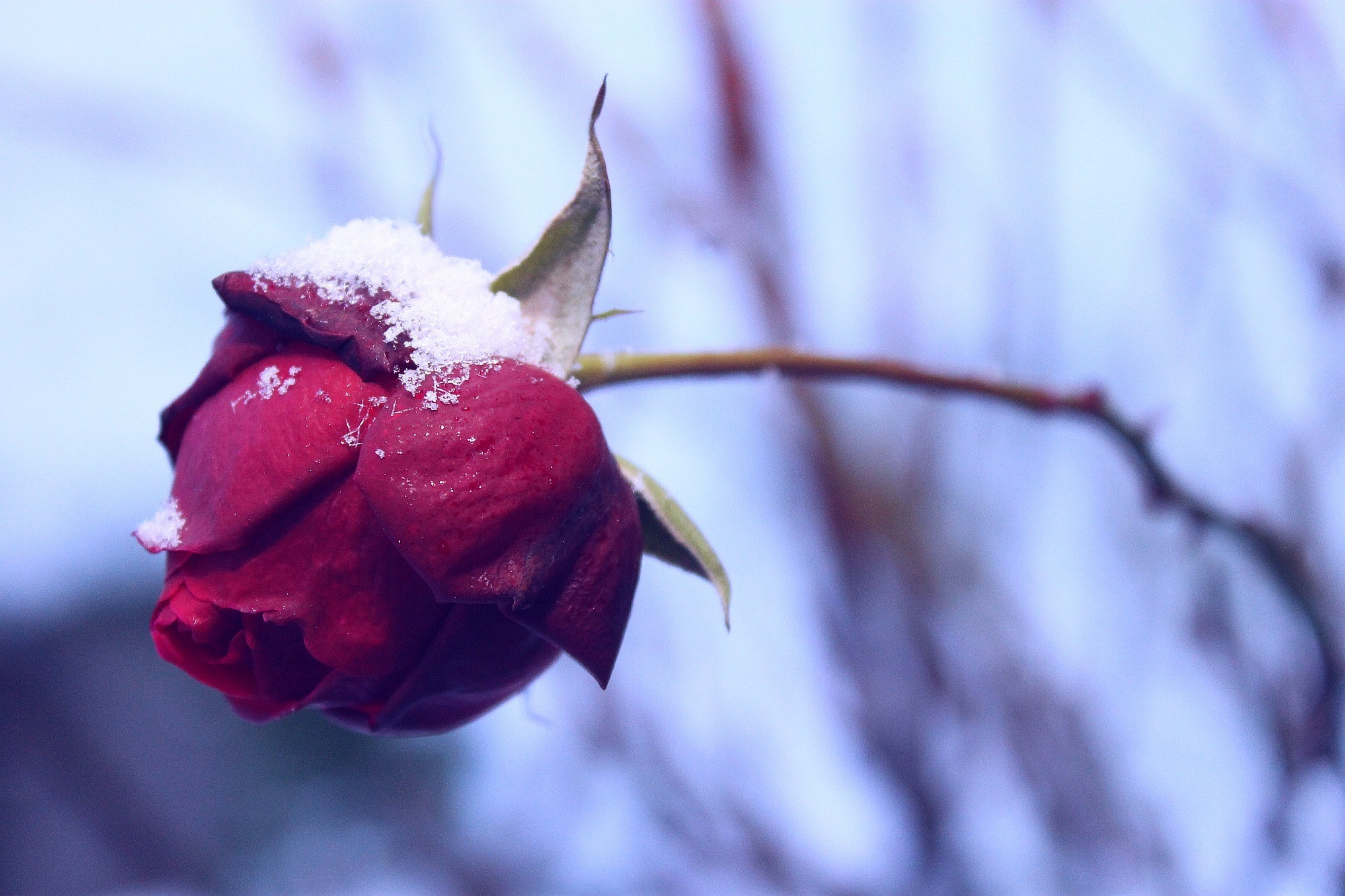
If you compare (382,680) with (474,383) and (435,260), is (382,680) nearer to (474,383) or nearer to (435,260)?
(474,383)

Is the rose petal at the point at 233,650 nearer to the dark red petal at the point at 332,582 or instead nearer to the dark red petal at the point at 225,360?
the dark red petal at the point at 332,582

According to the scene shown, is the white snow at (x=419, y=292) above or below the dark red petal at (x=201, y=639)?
above

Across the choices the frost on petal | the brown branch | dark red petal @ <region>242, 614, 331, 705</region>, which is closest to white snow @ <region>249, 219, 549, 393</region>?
the frost on petal

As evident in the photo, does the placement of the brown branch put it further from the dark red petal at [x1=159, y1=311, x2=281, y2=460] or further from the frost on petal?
the dark red petal at [x1=159, y1=311, x2=281, y2=460]

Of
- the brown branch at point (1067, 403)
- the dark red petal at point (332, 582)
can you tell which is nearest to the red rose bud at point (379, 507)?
the dark red petal at point (332, 582)

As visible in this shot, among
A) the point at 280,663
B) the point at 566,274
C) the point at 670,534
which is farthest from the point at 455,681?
the point at 566,274

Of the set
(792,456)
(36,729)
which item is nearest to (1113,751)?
(792,456)
